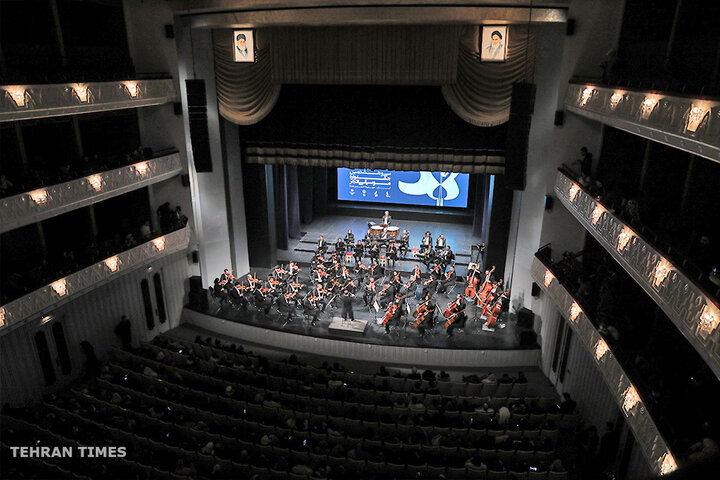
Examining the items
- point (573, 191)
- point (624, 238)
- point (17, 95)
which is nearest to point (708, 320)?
point (624, 238)

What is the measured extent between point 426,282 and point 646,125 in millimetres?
8664

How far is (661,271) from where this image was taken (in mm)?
8367

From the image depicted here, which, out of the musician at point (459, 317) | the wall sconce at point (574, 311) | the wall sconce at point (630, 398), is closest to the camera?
the wall sconce at point (630, 398)

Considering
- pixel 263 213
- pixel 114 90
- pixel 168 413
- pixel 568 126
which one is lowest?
pixel 168 413

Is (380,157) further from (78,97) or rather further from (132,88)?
(78,97)

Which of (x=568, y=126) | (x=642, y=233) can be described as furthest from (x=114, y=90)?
(x=642, y=233)

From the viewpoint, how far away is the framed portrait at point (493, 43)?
48.1 ft

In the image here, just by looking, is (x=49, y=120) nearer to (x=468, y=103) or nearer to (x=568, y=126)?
(x=468, y=103)

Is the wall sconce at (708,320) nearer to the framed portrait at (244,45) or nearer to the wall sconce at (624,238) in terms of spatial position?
the wall sconce at (624,238)

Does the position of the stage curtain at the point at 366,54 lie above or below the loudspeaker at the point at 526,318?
above

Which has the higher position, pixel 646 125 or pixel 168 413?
pixel 646 125

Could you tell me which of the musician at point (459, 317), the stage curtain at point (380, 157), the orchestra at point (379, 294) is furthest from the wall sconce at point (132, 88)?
the musician at point (459, 317)

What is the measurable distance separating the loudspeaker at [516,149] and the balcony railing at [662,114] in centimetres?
173

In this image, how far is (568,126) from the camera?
47.0ft
